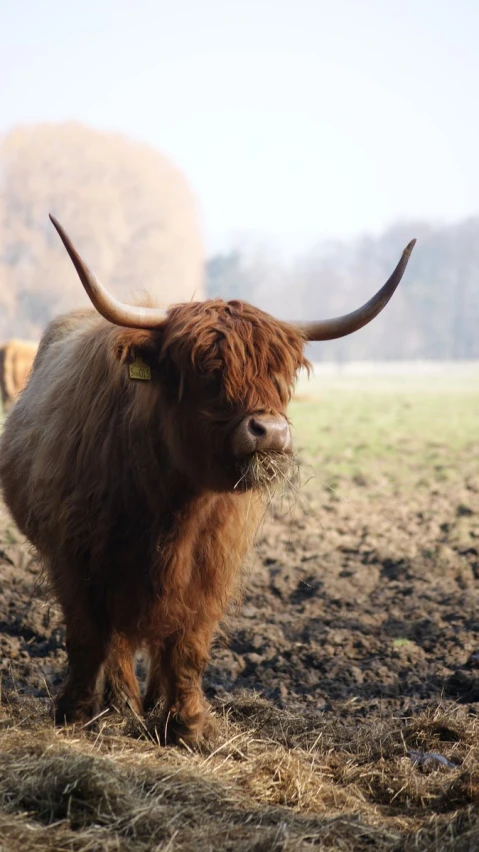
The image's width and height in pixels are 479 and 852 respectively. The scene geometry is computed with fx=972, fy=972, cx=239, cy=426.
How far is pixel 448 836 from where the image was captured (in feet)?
9.44

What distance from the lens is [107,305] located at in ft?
11.6

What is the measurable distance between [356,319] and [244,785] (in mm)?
1844

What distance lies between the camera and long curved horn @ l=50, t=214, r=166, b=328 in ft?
10.8

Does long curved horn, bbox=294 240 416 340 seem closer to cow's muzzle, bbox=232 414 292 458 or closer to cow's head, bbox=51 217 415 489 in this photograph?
cow's head, bbox=51 217 415 489

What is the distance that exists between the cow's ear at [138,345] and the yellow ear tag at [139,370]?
0.01m

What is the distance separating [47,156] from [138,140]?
862cm

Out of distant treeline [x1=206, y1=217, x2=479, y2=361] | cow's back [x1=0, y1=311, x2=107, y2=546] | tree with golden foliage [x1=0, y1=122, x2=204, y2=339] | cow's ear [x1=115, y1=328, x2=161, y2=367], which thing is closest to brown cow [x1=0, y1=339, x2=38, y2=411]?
cow's back [x1=0, y1=311, x2=107, y2=546]

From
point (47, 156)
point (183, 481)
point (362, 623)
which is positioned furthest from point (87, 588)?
point (47, 156)

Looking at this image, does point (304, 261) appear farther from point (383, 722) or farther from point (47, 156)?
point (383, 722)

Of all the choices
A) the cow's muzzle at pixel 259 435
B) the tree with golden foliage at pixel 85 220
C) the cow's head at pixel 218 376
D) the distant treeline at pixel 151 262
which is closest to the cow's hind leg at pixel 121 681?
the cow's head at pixel 218 376

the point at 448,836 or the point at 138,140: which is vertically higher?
Answer: the point at 138,140

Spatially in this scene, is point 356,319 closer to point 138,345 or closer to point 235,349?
point 235,349

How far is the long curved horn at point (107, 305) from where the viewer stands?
10.8 ft

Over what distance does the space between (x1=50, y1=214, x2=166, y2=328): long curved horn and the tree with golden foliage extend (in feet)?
201
